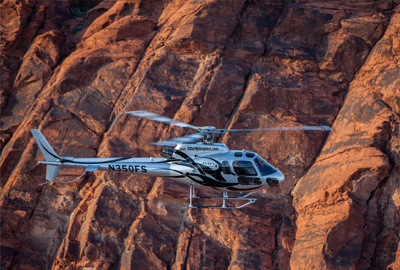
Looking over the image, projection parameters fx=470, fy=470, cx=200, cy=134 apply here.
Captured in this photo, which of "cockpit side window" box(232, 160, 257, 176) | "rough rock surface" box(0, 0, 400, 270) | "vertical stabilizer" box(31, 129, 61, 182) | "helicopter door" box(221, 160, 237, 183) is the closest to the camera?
"cockpit side window" box(232, 160, 257, 176)

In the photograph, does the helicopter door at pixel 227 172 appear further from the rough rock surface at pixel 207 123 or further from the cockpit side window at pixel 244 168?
the rough rock surface at pixel 207 123

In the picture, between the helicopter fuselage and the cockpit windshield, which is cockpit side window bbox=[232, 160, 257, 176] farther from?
the cockpit windshield

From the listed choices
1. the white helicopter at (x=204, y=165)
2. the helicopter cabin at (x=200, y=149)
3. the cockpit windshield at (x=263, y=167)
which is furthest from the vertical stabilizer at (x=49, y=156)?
the cockpit windshield at (x=263, y=167)

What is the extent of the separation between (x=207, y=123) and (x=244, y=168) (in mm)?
6137

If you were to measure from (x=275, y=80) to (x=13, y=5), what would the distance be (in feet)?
56.1

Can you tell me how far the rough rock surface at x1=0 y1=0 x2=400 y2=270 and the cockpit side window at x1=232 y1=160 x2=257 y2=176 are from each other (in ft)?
14.9

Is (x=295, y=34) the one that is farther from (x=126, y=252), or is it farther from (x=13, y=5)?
(x=13, y=5)

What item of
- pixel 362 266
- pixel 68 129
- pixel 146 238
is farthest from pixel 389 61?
pixel 68 129

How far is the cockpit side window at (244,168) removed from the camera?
1903 centimetres

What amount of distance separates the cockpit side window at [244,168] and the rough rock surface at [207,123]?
454 cm

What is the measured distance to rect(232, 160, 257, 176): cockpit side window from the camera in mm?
19031

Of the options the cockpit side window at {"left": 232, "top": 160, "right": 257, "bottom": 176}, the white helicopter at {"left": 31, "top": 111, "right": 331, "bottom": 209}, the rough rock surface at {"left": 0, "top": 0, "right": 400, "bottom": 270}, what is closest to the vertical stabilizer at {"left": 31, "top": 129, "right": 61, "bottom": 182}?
the white helicopter at {"left": 31, "top": 111, "right": 331, "bottom": 209}

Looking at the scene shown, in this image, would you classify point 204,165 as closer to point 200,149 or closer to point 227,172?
point 200,149

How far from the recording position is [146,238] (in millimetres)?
22828
